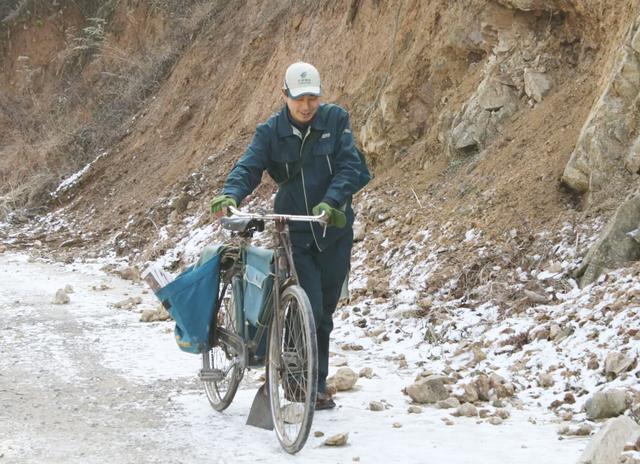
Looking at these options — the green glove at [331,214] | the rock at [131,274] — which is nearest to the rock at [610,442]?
the green glove at [331,214]

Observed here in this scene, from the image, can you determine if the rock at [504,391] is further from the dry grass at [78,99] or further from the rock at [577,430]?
the dry grass at [78,99]

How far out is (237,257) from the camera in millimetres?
5195

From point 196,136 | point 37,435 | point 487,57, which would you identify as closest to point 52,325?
point 37,435

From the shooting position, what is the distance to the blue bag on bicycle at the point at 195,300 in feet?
16.8

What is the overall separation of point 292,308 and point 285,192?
80 centimetres

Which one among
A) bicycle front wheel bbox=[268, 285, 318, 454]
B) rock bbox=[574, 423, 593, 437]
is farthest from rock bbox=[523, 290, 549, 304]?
bicycle front wheel bbox=[268, 285, 318, 454]

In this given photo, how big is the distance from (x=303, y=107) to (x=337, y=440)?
1.75 metres

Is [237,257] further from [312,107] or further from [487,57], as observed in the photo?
[487,57]

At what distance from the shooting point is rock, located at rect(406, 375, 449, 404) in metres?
5.38

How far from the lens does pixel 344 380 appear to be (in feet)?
18.8

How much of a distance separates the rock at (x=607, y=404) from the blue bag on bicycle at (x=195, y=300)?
83.1 inches

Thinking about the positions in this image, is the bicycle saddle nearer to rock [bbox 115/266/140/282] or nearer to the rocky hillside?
the rocky hillside

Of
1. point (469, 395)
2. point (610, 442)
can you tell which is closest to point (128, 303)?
point (469, 395)

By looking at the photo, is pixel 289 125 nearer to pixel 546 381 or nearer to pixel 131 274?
pixel 546 381
